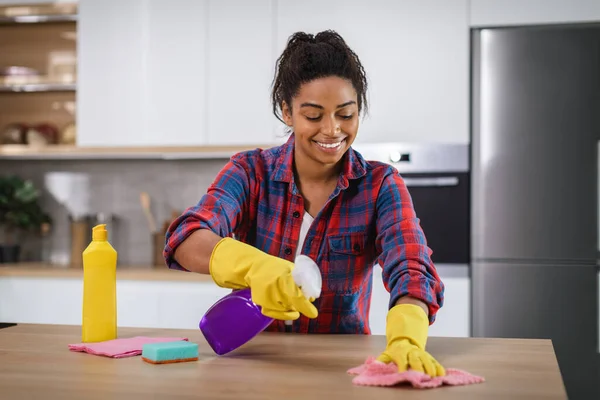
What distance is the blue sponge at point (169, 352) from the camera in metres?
1.26

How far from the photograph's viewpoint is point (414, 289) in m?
1.44

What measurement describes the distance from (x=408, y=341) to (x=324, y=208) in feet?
1.80

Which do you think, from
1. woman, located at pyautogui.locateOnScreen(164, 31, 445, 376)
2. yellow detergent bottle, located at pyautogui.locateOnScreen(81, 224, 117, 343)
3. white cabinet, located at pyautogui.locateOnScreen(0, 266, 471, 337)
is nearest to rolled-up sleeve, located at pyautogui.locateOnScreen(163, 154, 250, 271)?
woman, located at pyautogui.locateOnScreen(164, 31, 445, 376)

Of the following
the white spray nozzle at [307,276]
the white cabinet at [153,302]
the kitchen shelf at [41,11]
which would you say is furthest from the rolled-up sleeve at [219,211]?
the kitchen shelf at [41,11]

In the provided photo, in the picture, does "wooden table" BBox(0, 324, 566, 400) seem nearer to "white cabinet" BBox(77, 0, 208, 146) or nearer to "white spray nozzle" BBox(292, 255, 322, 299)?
"white spray nozzle" BBox(292, 255, 322, 299)

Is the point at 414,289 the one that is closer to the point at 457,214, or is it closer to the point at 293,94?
the point at 293,94

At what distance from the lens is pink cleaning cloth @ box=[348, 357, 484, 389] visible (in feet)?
3.58

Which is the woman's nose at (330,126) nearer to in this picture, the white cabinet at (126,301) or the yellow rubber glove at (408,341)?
the yellow rubber glove at (408,341)

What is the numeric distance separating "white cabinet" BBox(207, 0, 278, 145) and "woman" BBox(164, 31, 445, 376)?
4.64 ft

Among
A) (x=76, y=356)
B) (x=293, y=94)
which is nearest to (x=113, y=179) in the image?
(x=293, y=94)

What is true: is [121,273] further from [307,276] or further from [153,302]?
[307,276]

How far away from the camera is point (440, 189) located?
310cm

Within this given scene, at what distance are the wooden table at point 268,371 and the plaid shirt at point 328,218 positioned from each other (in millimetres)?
220

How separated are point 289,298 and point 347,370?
15cm
